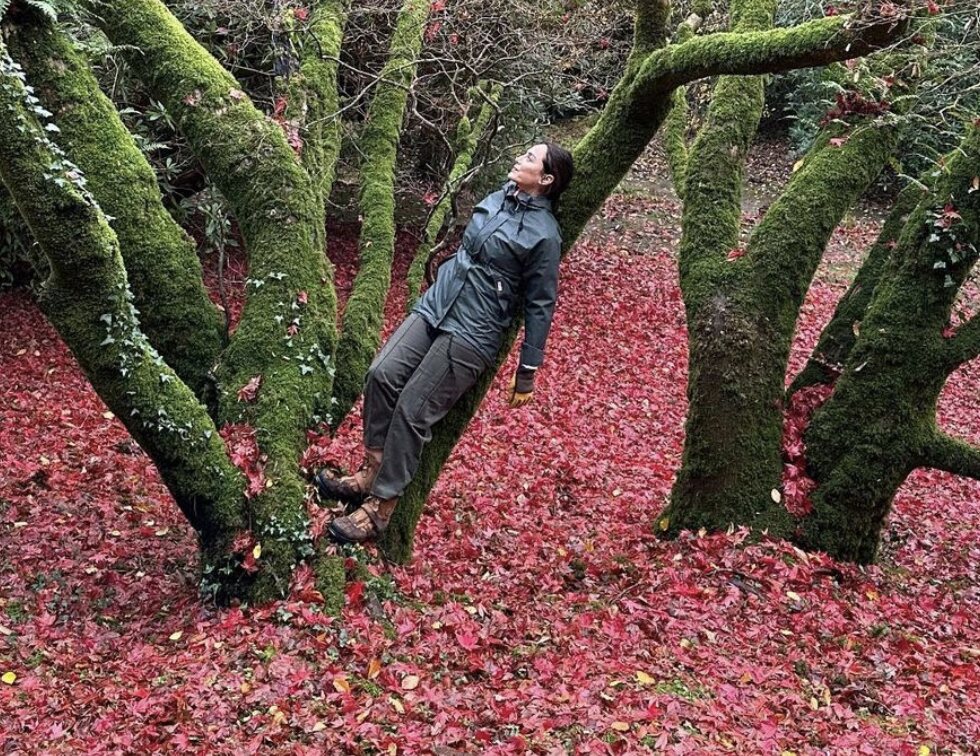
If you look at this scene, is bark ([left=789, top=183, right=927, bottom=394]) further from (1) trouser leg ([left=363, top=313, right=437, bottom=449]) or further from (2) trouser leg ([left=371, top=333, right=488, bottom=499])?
(1) trouser leg ([left=363, top=313, right=437, bottom=449])

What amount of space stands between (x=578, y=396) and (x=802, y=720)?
719 centimetres

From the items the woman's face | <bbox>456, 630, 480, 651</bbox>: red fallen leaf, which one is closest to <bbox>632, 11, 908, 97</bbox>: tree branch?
the woman's face

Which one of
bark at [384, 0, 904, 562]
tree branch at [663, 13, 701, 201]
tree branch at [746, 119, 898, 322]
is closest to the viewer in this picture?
bark at [384, 0, 904, 562]

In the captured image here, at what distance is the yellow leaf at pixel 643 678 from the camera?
168 inches

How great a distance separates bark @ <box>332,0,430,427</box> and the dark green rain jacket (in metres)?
0.75

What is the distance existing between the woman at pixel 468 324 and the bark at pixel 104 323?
685mm

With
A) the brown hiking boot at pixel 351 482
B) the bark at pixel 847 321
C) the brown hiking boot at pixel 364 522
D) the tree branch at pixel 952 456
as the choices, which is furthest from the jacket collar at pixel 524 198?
the tree branch at pixel 952 456

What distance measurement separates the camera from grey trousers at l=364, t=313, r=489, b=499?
4.72m

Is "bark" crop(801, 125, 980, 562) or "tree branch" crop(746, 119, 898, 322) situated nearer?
"bark" crop(801, 125, 980, 562)

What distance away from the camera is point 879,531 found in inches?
239

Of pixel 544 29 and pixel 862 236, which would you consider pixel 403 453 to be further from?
pixel 862 236

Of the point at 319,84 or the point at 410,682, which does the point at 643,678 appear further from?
the point at 319,84

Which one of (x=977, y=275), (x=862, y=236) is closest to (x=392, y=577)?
(x=977, y=275)

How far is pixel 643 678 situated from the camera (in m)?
4.31
